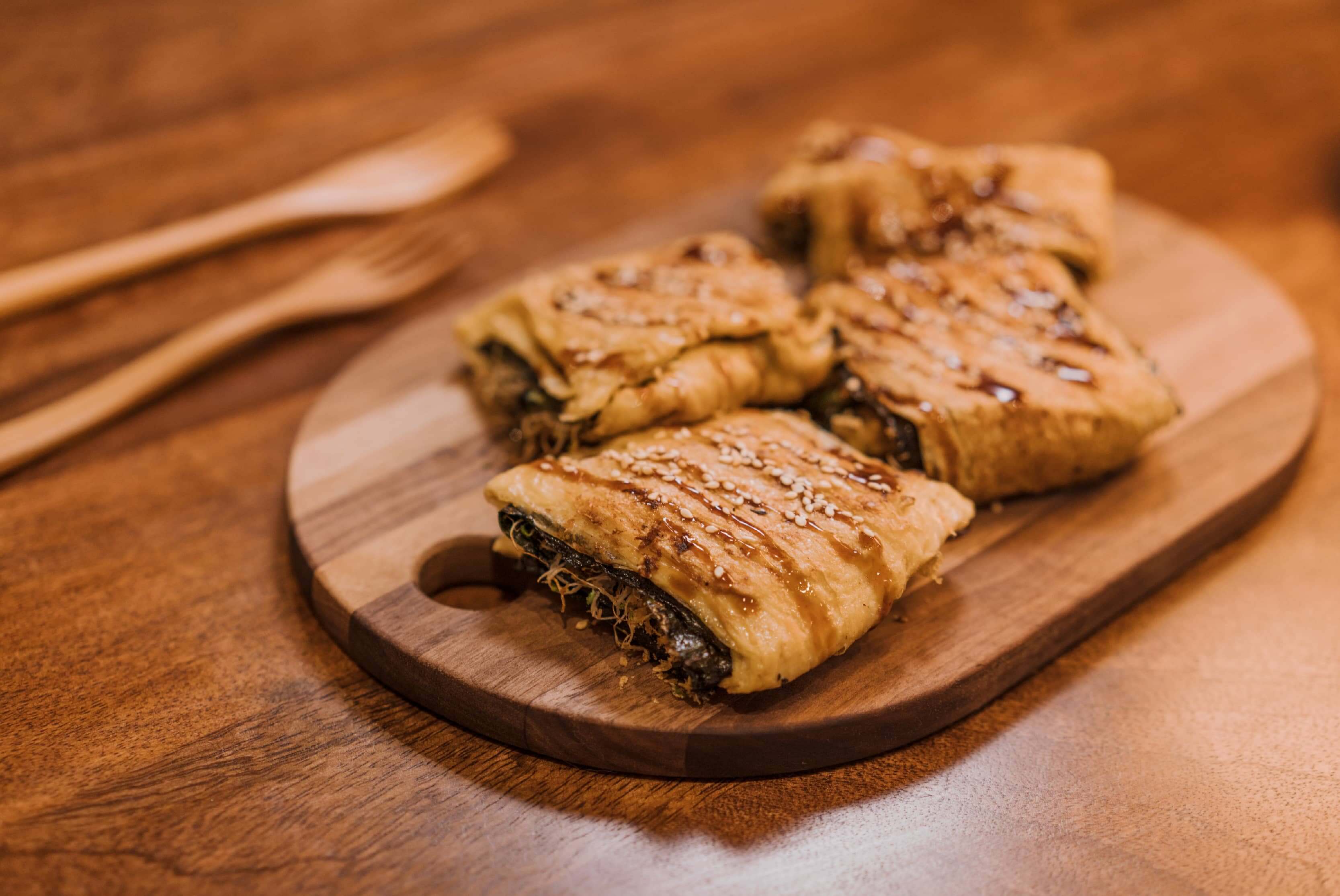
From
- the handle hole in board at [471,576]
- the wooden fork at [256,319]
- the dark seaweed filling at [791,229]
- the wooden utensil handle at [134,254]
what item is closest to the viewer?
the handle hole in board at [471,576]

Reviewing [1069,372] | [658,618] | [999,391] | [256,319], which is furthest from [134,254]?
[1069,372]

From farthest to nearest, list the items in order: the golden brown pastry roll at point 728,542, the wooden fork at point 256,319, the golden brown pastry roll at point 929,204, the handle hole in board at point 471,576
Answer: the golden brown pastry roll at point 929,204
the wooden fork at point 256,319
the handle hole in board at point 471,576
the golden brown pastry roll at point 728,542

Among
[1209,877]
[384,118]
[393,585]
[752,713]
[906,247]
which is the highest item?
[384,118]

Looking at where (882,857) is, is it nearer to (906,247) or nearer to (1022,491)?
(1022,491)

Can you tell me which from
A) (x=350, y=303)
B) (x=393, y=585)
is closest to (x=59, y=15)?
(x=350, y=303)

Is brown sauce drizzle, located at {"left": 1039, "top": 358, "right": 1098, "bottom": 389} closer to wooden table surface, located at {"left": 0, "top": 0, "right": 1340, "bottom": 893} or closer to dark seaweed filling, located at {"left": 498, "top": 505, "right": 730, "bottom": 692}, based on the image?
wooden table surface, located at {"left": 0, "top": 0, "right": 1340, "bottom": 893}

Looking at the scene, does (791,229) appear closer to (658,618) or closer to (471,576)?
(471,576)

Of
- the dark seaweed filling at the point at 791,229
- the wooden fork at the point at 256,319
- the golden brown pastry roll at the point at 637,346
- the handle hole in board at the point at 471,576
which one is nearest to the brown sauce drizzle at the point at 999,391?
the golden brown pastry roll at the point at 637,346

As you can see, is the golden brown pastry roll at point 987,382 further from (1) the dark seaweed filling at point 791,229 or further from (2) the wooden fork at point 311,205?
(2) the wooden fork at point 311,205
